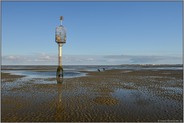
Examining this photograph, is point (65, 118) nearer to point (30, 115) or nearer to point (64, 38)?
point (30, 115)

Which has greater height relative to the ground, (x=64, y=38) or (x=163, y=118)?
(x=64, y=38)

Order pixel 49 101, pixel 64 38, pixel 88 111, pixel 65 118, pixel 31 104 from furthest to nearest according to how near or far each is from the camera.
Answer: pixel 64 38 < pixel 49 101 < pixel 31 104 < pixel 88 111 < pixel 65 118

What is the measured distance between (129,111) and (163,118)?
75.9 inches

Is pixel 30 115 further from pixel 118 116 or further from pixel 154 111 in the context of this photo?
pixel 154 111

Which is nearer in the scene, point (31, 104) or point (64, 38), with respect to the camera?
point (31, 104)

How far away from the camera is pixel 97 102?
13664 mm

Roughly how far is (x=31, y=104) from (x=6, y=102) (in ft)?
6.54

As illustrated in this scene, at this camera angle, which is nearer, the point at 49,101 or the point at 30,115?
the point at 30,115

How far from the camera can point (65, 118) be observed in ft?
32.9

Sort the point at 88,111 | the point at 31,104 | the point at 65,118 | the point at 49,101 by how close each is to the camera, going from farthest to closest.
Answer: the point at 49,101 < the point at 31,104 < the point at 88,111 < the point at 65,118

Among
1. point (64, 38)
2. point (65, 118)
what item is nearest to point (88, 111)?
point (65, 118)

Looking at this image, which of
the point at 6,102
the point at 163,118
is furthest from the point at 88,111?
the point at 6,102

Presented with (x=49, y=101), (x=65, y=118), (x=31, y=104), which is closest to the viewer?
(x=65, y=118)

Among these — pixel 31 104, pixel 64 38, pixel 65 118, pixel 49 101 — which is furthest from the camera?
pixel 64 38
